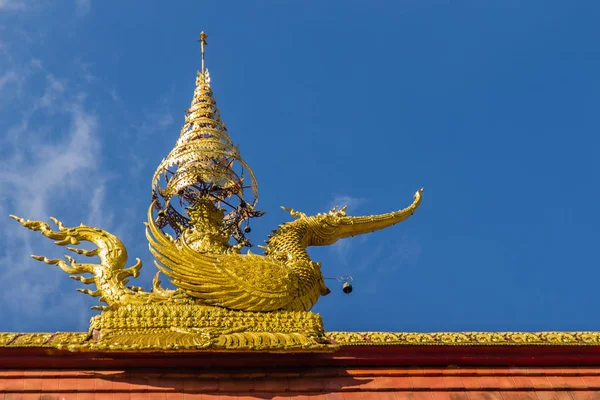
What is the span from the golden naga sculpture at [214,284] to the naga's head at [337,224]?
16mm

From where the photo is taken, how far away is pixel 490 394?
898cm

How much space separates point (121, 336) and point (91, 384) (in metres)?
0.67

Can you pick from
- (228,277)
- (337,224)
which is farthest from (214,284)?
(337,224)

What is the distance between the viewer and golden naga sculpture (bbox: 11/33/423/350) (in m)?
9.03

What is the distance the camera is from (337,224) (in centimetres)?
1207

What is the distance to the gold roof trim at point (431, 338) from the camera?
875cm

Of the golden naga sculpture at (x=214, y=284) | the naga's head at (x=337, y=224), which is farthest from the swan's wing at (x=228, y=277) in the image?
the naga's head at (x=337, y=224)

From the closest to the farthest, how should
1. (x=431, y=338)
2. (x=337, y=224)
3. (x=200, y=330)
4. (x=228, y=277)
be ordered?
(x=200, y=330)
(x=431, y=338)
(x=228, y=277)
(x=337, y=224)

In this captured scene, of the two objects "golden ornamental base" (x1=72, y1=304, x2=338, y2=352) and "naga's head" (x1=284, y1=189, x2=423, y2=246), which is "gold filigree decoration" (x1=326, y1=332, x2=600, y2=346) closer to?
"golden ornamental base" (x1=72, y1=304, x2=338, y2=352)

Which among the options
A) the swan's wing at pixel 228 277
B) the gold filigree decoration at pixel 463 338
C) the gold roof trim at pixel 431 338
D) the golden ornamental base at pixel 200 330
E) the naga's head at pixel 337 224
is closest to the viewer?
the golden ornamental base at pixel 200 330

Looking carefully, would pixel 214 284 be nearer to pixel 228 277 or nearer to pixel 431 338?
pixel 228 277

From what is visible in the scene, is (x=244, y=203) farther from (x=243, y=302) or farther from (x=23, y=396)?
(x=23, y=396)

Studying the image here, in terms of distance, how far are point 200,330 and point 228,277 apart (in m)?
1.05

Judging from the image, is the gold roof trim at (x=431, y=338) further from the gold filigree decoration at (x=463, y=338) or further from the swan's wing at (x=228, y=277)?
the swan's wing at (x=228, y=277)
